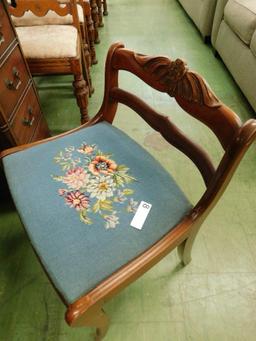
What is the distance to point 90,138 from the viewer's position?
89 cm

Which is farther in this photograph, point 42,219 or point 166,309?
point 166,309

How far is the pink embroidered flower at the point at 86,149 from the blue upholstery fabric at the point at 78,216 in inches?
0.5

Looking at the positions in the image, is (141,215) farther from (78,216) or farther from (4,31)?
(4,31)

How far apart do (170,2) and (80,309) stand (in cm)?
352

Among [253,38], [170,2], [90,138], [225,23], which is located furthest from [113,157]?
[170,2]

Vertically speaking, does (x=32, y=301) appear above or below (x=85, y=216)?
below

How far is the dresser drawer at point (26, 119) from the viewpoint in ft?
3.22

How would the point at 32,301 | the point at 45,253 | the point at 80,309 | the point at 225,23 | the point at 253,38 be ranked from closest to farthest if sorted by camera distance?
the point at 80,309 < the point at 45,253 < the point at 32,301 < the point at 253,38 < the point at 225,23

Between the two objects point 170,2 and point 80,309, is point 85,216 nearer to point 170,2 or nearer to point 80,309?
point 80,309

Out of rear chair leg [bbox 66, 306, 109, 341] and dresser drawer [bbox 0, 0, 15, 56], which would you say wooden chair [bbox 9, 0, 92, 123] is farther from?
rear chair leg [bbox 66, 306, 109, 341]

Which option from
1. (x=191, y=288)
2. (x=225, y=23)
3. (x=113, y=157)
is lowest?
(x=191, y=288)

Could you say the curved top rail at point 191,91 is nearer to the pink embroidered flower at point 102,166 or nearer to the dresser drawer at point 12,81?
the pink embroidered flower at point 102,166

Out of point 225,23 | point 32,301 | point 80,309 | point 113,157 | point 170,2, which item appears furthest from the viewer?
point 170,2

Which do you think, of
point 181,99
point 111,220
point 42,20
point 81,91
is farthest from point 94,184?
point 42,20
